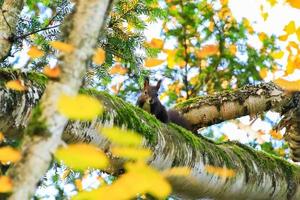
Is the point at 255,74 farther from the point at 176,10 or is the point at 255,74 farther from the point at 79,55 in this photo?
the point at 79,55

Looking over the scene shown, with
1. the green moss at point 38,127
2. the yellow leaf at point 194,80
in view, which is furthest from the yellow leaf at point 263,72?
the green moss at point 38,127

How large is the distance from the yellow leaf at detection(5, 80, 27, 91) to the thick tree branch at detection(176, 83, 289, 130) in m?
2.10

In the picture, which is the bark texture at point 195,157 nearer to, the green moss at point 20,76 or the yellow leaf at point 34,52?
the green moss at point 20,76

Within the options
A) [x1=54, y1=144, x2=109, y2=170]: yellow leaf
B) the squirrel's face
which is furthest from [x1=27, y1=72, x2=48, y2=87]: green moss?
the squirrel's face

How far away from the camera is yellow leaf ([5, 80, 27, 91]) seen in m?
2.30

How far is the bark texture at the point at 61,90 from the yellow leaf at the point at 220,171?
74.0 inches

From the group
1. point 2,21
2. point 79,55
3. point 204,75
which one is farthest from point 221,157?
point 204,75

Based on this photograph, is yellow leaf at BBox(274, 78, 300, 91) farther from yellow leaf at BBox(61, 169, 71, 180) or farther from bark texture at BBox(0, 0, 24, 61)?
bark texture at BBox(0, 0, 24, 61)

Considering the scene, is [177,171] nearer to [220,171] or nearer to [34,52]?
[220,171]

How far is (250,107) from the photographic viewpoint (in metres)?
4.16

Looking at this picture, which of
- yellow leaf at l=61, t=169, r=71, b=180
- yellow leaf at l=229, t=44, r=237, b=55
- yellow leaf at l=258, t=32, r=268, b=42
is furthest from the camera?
yellow leaf at l=258, t=32, r=268, b=42

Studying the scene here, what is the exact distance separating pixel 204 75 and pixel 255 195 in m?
6.40

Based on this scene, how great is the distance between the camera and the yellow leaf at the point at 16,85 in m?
2.30

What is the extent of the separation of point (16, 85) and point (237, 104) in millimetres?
2239
